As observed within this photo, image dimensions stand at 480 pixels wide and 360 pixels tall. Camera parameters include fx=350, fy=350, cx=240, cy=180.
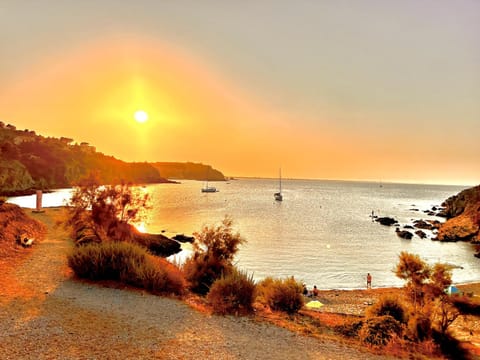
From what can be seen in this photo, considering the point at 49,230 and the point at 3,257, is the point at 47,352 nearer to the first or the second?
the point at 3,257

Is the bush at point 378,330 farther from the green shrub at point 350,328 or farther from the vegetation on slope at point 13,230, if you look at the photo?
the vegetation on slope at point 13,230

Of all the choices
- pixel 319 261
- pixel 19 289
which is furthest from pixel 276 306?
pixel 319 261

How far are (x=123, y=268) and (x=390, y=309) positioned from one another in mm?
9038

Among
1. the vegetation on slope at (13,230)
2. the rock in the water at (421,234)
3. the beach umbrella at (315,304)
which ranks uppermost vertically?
the vegetation on slope at (13,230)

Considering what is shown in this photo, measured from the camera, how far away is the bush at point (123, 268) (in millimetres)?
11680

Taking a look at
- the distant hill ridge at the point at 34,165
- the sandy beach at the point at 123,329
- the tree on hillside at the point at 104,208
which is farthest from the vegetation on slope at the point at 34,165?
the sandy beach at the point at 123,329

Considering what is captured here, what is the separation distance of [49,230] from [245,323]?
1801 cm

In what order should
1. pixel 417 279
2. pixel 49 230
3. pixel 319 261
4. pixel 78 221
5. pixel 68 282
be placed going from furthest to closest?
pixel 319 261 < pixel 49 230 < pixel 78 221 < pixel 417 279 < pixel 68 282

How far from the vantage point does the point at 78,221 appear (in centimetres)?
1908

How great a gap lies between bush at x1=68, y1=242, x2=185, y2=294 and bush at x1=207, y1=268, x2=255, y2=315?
1878 mm

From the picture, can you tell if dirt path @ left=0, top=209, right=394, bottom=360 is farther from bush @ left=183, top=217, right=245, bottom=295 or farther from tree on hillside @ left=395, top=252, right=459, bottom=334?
tree on hillside @ left=395, top=252, right=459, bottom=334

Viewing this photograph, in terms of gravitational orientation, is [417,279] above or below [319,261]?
above

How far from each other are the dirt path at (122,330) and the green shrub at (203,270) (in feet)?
10.8

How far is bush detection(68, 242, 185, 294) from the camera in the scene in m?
11.7
